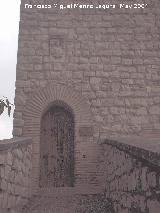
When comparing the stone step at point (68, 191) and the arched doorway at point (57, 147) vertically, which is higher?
the arched doorway at point (57, 147)

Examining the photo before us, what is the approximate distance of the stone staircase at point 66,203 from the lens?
5.70 metres

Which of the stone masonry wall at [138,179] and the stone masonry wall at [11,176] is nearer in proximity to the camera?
the stone masonry wall at [138,179]

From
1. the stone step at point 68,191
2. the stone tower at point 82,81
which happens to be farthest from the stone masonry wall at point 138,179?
the stone tower at point 82,81

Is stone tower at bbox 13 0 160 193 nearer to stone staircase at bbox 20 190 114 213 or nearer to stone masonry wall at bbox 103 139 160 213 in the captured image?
stone staircase at bbox 20 190 114 213

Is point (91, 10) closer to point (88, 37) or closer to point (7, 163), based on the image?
point (88, 37)

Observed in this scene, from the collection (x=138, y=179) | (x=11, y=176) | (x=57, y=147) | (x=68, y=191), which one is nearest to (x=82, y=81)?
(x=57, y=147)

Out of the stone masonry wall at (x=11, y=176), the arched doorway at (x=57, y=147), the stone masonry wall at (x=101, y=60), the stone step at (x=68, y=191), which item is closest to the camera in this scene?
the stone masonry wall at (x=11, y=176)

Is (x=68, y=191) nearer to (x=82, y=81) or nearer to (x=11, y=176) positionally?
(x=82, y=81)

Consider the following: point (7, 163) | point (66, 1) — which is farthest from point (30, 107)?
point (7, 163)

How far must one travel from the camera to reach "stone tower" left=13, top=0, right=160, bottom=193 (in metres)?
7.84

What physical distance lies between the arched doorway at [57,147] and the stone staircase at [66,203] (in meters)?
0.61

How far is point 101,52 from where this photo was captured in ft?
27.9

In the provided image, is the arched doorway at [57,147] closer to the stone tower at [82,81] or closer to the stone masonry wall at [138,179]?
the stone tower at [82,81]

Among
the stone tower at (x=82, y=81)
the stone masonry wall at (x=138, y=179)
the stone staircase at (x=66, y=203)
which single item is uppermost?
the stone tower at (x=82, y=81)
